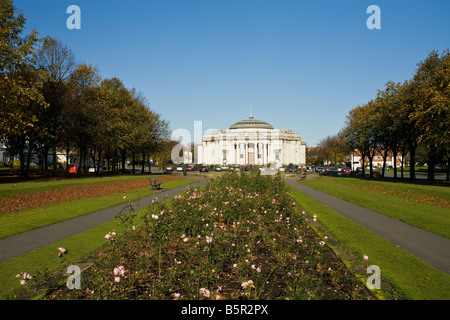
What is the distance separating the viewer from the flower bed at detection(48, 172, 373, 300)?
5270mm

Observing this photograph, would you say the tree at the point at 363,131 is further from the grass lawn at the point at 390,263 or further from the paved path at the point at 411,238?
the grass lawn at the point at 390,263

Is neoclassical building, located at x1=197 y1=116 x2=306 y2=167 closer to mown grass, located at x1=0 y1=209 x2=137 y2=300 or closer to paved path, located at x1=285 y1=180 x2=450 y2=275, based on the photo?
paved path, located at x1=285 y1=180 x2=450 y2=275

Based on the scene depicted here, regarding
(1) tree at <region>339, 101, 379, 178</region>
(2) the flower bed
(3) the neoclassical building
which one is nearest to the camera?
(2) the flower bed

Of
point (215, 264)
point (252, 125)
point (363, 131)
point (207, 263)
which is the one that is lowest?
point (215, 264)

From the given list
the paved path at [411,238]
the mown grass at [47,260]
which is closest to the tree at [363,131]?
the paved path at [411,238]

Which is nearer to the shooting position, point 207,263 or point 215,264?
point 207,263

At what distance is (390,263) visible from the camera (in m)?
7.25

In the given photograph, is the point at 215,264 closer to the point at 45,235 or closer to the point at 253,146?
the point at 45,235

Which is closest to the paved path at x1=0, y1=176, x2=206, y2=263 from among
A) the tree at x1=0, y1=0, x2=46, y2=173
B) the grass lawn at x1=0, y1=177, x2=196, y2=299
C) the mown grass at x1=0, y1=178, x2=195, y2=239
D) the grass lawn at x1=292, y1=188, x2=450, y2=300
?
the grass lawn at x1=0, y1=177, x2=196, y2=299

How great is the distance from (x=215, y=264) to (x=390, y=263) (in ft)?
12.7

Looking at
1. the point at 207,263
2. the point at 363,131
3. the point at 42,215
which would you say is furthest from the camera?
the point at 363,131

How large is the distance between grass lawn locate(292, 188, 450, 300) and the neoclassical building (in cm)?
10697

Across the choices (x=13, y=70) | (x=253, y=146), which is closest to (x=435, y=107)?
(x=13, y=70)
